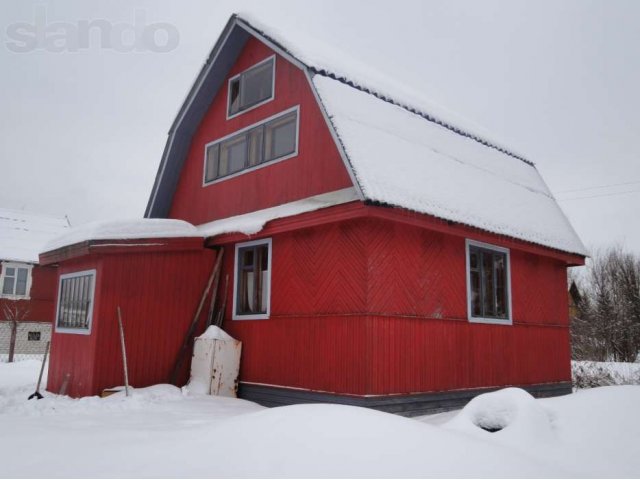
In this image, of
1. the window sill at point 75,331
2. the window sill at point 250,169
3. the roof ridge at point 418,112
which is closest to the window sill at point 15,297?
the window sill at point 75,331

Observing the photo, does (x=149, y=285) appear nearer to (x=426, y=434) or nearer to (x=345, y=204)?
(x=345, y=204)

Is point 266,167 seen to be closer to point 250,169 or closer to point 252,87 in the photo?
point 250,169

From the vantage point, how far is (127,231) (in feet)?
35.6

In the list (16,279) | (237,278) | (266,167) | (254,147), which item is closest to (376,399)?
(237,278)

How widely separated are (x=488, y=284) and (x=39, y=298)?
24.3 meters

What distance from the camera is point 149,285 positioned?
1119 cm

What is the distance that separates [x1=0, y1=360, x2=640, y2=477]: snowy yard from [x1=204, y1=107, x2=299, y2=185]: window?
6019 mm

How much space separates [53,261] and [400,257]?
761 centimetres

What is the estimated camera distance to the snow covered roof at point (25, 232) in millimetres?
28594

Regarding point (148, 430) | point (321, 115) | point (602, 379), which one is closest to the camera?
point (148, 430)

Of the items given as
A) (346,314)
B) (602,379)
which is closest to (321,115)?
(346,314)

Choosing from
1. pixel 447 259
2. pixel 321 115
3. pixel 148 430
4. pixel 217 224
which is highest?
pixel 321 115

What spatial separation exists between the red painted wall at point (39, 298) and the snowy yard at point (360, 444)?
23.1 meters

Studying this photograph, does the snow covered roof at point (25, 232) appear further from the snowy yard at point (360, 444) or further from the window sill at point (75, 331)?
the snowy yard at point (360, 444)
